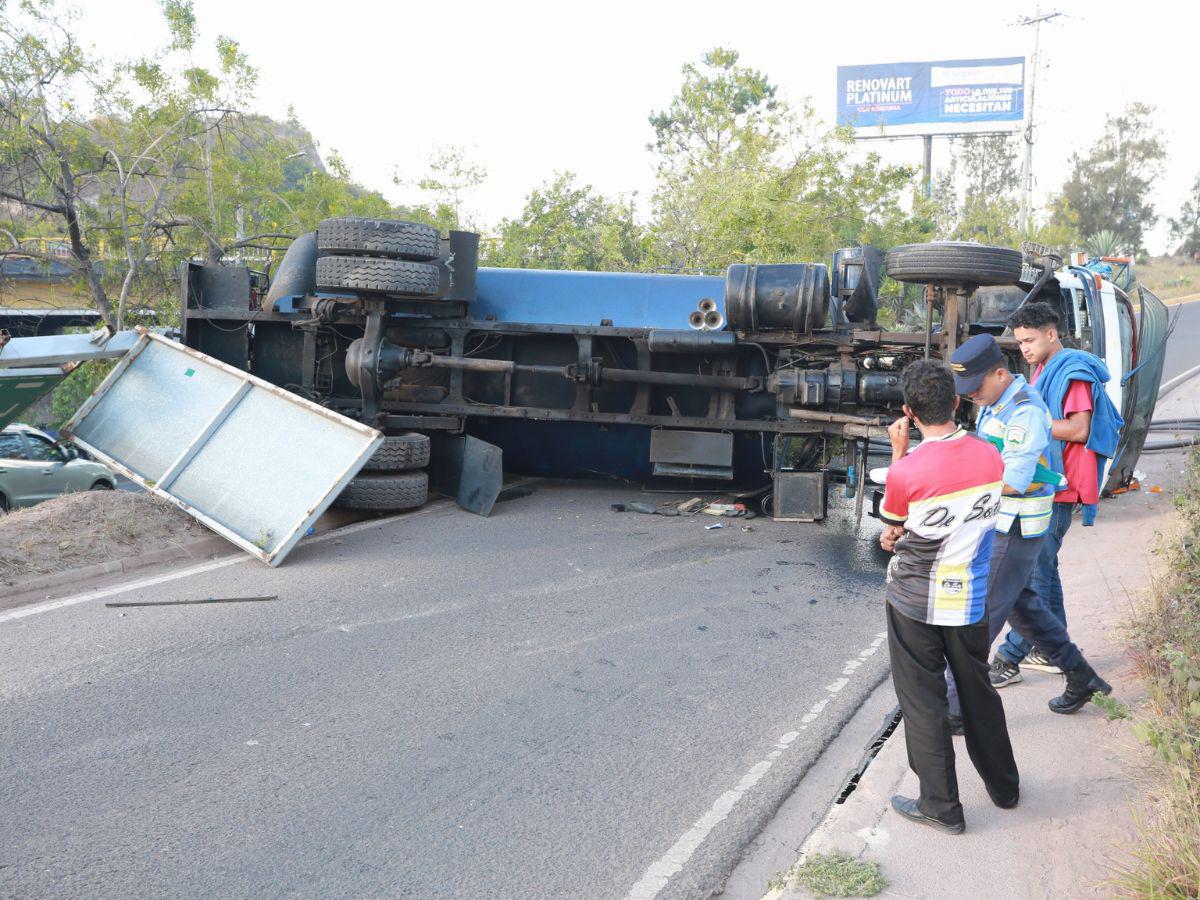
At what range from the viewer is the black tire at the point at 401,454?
30.6 feet

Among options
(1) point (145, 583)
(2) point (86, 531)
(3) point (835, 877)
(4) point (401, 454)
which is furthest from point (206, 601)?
(3) point (835, 877)

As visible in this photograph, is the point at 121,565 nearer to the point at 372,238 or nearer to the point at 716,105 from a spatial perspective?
the point at 372,238

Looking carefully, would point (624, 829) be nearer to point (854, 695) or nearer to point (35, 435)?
point (854, 695)

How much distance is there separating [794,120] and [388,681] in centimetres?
2112

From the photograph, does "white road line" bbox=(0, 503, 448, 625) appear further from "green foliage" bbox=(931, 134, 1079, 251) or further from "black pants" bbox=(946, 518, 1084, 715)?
"green foliage" bbox=(931, 134, 1079, 251)

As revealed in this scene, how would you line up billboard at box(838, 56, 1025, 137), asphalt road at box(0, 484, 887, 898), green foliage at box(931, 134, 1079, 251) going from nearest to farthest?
asphalt road at box(0, 484, 887, 898) → green foliage at box(931, 134, 1079, 251) → billboard at box(838, 56, 1025, 137)

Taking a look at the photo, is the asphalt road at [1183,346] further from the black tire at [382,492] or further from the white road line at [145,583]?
the white road line at [145,583]

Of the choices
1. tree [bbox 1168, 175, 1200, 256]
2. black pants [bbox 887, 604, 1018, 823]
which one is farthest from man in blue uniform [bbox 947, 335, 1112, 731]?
tree [bbox 1168, 175, 1200, 256]

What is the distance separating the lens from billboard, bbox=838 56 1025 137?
5153cm

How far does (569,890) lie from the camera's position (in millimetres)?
3377

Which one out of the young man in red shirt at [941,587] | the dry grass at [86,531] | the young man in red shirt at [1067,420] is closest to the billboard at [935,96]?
the dry grass at [86,531]

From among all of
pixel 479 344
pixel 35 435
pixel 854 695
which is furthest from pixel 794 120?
pixel 854 695

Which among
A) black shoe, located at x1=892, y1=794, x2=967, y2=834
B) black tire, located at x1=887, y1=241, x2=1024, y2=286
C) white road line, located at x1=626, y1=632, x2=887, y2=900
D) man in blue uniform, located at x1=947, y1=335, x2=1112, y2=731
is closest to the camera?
white road line, located at x1=626, y1=632, x2=887, y2=900

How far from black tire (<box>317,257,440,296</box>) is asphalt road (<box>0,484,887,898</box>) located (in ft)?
8.58
